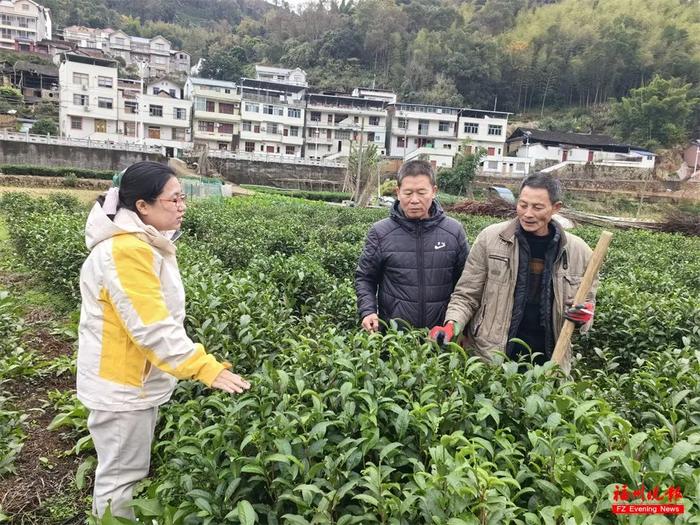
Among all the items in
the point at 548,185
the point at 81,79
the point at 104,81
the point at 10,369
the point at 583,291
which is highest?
the point at 104,81

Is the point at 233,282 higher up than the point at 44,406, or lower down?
higher up

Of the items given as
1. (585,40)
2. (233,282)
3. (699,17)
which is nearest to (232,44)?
(585,40)

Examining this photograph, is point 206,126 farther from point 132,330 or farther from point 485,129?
point 132,330

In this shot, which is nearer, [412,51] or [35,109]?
[35,109]

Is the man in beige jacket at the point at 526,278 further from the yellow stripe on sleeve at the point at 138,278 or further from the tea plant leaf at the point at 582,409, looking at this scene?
the yellow stripe on sleeve at the point at 138,278

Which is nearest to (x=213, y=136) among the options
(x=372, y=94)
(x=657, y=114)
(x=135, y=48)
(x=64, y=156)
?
(x=64, y=156)

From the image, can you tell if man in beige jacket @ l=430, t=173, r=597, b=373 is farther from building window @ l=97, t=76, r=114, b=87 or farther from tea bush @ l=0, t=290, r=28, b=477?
building window @ l=97, t=76, r=114, b=87

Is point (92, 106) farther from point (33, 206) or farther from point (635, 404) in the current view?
point (635, 404)

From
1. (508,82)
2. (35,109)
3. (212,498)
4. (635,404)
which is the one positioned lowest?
(212,498)

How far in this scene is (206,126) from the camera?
46281 mm

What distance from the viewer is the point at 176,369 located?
2.09m

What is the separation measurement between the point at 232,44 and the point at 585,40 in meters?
49.8

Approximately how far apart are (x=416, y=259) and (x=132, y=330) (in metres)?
1.81

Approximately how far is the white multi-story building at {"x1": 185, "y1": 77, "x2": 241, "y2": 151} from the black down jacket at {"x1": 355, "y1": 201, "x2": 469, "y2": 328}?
147 ft
